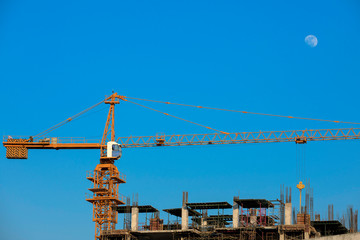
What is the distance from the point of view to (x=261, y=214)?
4631 inches

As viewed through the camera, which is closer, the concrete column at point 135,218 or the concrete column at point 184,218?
the concrete column at point 184,218

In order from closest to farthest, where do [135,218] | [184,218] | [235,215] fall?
[235,215], [184,218], [135,218]

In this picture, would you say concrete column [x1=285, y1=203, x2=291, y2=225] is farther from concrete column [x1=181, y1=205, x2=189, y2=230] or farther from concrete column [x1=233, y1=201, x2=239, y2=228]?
concrete column [x1=181, y1=205, x2=189, y2=230]

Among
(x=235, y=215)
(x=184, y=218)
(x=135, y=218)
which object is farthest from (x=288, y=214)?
(x=135, y=218)

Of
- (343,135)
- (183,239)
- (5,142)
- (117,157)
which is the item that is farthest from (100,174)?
(343,135)

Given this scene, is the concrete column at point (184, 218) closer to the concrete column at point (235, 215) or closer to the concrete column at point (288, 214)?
the concrete column at point (235, 215)

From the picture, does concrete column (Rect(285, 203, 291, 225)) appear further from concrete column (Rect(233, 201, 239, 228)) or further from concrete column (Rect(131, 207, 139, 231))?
concrete column (Rect(131, 207, 139, 231))

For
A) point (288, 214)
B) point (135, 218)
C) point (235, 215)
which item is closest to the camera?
point (288, 214)

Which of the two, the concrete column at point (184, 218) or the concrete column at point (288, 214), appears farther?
the concrete column at point (184, 218)

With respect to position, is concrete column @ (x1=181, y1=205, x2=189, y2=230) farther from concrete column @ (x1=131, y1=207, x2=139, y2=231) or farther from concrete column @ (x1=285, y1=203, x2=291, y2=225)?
concrete column @ (x1=285, y1=203, x2=291, y2=225)

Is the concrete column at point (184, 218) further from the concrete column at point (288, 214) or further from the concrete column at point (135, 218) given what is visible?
the concrete column at point (288, 214)

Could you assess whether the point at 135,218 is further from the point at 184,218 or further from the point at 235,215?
the point at 235,215

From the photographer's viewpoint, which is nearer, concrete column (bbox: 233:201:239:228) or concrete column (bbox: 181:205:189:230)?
concrete column (bbox: 233:201:239:228)

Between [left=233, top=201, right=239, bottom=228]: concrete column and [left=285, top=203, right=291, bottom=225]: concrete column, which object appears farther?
[left=233, top=201, right=239, bottom=228]: concrete column
